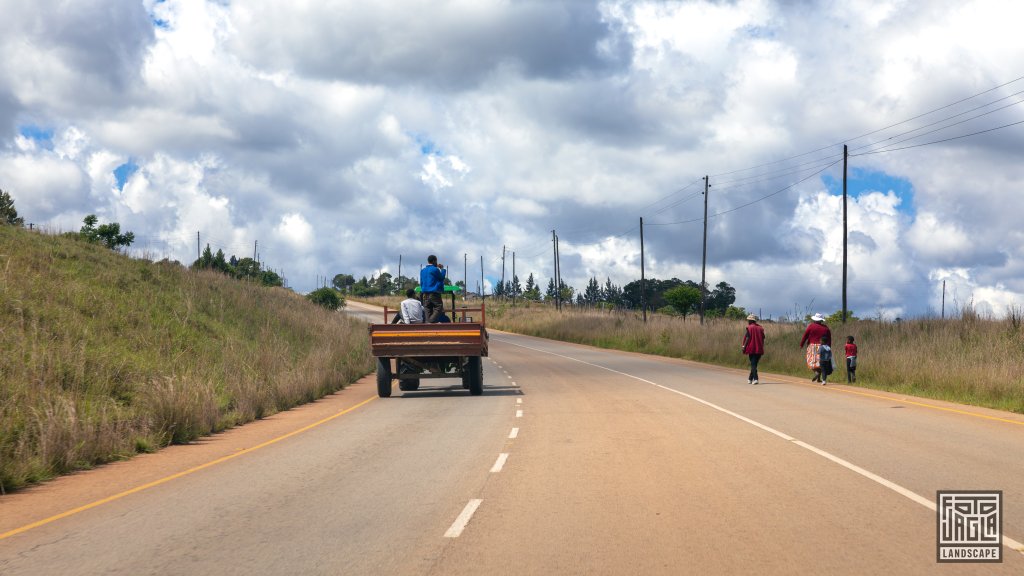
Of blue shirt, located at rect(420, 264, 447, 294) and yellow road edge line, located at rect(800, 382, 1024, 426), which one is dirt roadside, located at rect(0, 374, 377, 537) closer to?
blue shirt, located at rect(420, 264, 447, 294)

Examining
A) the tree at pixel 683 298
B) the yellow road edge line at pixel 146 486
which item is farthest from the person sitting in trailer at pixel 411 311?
the tree at pixel 683 298

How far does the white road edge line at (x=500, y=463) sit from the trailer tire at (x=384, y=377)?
10.5 m

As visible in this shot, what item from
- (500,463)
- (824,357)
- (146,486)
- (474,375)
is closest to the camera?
(146,486)

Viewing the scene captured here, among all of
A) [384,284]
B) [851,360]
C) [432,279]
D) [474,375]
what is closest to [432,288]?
[432,279]

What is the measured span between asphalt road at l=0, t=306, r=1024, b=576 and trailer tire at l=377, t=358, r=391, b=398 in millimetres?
5209

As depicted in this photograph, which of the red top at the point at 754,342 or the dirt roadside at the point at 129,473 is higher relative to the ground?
the red top at the point at 754,342

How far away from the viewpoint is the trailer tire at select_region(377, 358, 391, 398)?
21.8m

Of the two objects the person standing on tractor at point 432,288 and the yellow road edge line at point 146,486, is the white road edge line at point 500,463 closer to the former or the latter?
the yellow road edge line at point 146,486

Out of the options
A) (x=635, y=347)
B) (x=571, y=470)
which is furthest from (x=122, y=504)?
(x=635, y=347)

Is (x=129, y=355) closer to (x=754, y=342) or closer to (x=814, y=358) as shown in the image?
(x=754, y=342)

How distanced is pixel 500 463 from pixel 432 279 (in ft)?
35.8

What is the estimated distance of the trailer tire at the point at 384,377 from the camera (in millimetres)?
21845

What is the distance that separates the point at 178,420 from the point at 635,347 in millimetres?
41582

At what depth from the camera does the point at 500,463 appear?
1091 cm
